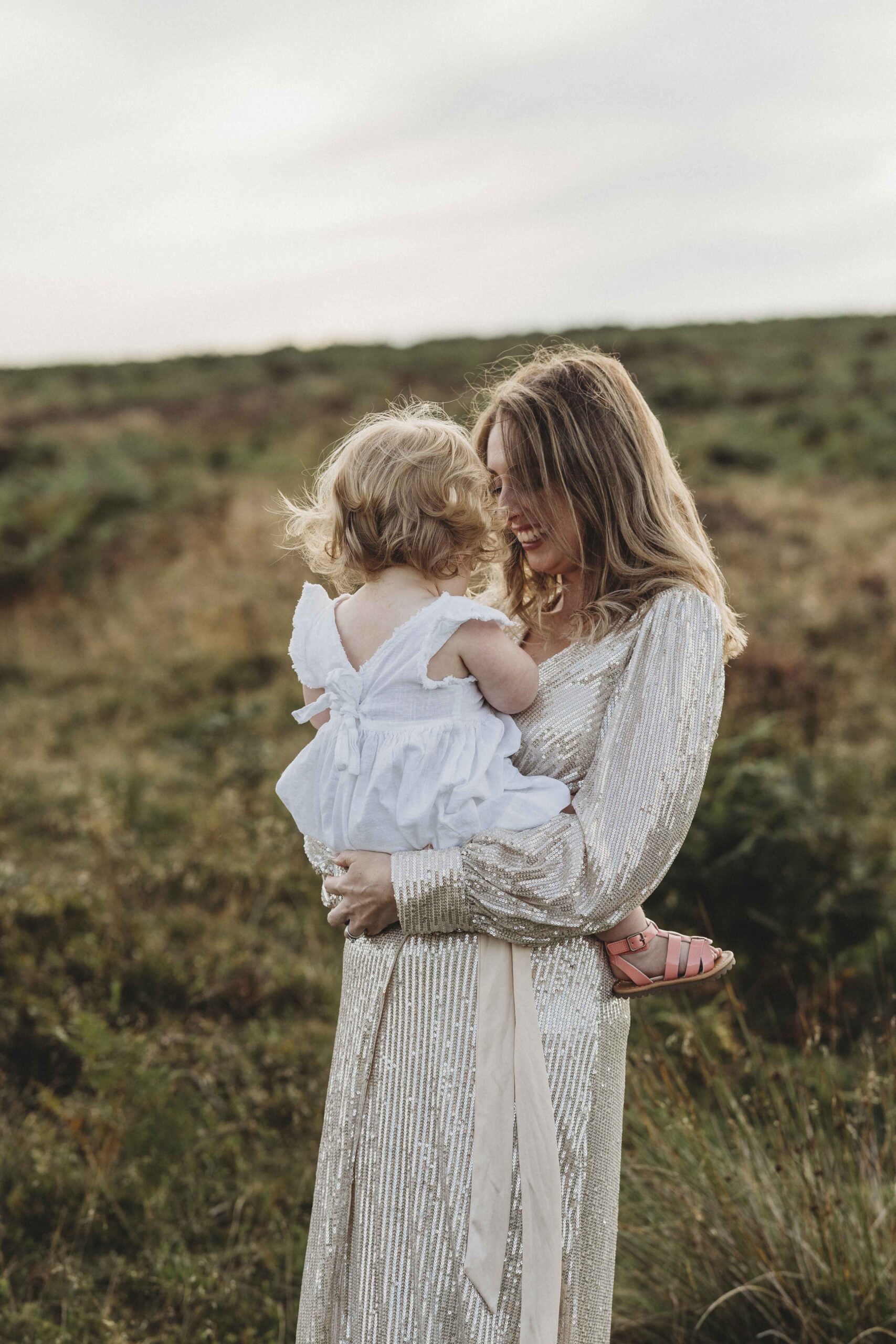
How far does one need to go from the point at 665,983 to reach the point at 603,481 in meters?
0.94

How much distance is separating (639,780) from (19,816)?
18.3ft

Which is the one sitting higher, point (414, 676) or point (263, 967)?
point (414, 676)

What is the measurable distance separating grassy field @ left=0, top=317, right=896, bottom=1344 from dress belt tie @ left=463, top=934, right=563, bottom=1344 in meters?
0.88

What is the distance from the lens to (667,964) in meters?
1.92

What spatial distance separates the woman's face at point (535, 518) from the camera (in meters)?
2.11

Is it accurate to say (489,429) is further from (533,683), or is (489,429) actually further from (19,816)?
(19,816)

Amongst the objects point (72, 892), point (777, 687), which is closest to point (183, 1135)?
point (72, 892)

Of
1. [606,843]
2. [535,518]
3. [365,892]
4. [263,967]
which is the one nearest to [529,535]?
[535,518]

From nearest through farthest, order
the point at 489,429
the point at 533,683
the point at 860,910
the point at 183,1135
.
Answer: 1. the point at 533,683
2. the point at 489,429
3. the point at 183,1135
4. the point at 860,910

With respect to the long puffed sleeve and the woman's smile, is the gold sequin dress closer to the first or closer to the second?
the long puffed sleeve

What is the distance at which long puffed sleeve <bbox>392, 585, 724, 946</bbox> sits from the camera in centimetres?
178

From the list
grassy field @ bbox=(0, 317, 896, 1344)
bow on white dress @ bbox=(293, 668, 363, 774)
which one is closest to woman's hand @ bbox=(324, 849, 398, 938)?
bow on white dress @ bbox=(293, 668, 363, 774)

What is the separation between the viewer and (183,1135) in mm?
3484

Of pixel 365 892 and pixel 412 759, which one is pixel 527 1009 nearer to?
pixel 365 892
